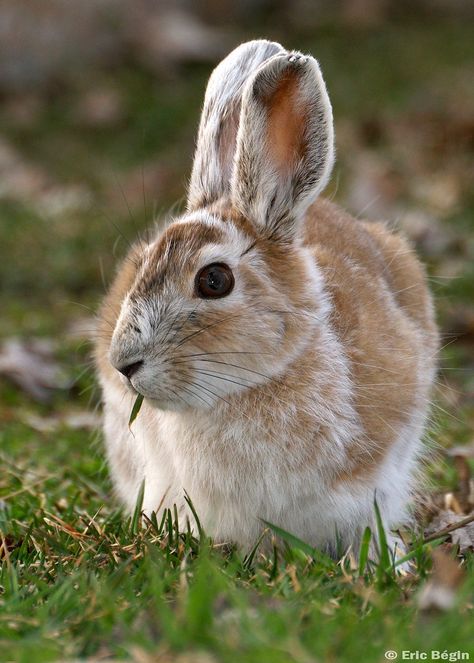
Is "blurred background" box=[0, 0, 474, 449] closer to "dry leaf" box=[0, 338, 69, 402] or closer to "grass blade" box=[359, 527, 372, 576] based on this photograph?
"dry leaf" box=[0, 338, 69, 402]

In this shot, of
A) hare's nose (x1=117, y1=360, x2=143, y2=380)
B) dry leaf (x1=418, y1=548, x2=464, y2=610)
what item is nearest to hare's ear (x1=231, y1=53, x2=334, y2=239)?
hare's nose (x1=117, y1=360, x2=143, y2=380)

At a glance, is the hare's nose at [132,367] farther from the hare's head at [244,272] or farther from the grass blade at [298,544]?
the grass blade at [298,544]

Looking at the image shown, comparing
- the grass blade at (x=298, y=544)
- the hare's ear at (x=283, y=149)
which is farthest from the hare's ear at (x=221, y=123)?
the grass blade at (x=298, y=544)

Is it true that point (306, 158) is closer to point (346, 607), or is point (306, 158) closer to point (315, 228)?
point (315, 228)

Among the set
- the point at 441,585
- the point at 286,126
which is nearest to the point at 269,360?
the point at 286,126

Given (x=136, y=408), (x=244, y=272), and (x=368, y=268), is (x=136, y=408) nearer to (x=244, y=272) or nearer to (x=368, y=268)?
(x=244, y=272)

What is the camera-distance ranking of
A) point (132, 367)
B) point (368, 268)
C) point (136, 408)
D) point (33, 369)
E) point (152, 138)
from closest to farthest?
point (132, 367)
point (136, 408)
point (368, 268)
point (33, 369)
point (152, 138)

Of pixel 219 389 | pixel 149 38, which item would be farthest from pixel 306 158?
pixel 149 38
